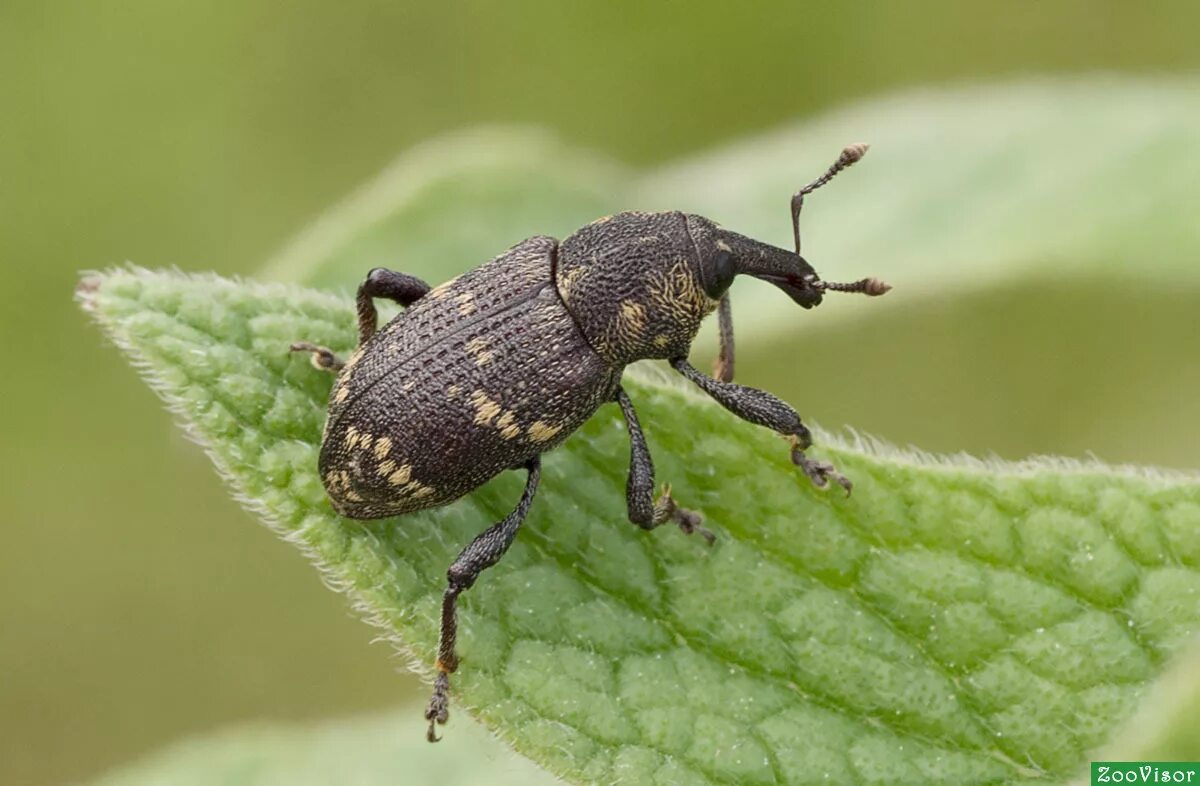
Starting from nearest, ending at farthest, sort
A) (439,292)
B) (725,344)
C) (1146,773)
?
1. (1146,773)
2. (439,292)
3. (725,344)

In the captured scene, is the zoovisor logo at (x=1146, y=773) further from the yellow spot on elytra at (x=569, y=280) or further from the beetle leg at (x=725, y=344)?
the yellow spot on elytra at (x=569, y=280)

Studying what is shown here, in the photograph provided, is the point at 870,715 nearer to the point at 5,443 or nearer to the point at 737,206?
the point at 737,206

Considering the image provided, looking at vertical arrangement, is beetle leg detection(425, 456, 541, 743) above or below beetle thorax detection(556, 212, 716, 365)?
below

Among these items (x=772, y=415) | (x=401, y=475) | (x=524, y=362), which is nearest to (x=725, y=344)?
(x=772, y=415)

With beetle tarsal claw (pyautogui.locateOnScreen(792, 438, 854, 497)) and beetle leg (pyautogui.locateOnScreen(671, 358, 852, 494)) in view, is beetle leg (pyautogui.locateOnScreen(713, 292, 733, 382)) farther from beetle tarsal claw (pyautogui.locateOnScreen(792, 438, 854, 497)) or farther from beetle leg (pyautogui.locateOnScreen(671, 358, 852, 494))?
beetle tarsal claw (pyautogui.locateOnScreen(792, 438, 854, 497))

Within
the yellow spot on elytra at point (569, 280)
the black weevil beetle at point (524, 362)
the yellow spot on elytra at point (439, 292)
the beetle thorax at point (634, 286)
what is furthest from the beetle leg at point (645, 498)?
the yellow spot on elytra at point (439, 292)

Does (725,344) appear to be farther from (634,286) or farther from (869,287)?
(869,287)

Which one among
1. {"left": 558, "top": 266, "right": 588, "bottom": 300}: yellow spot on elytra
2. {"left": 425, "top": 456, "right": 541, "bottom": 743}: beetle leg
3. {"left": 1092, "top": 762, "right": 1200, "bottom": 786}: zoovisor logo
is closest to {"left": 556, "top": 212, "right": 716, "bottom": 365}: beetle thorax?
{"left": 558, "top": 266, "right": 588, "bottom": 300}: yellow spot on elytra

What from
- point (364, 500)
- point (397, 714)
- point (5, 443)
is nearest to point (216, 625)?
point (5, 443)
